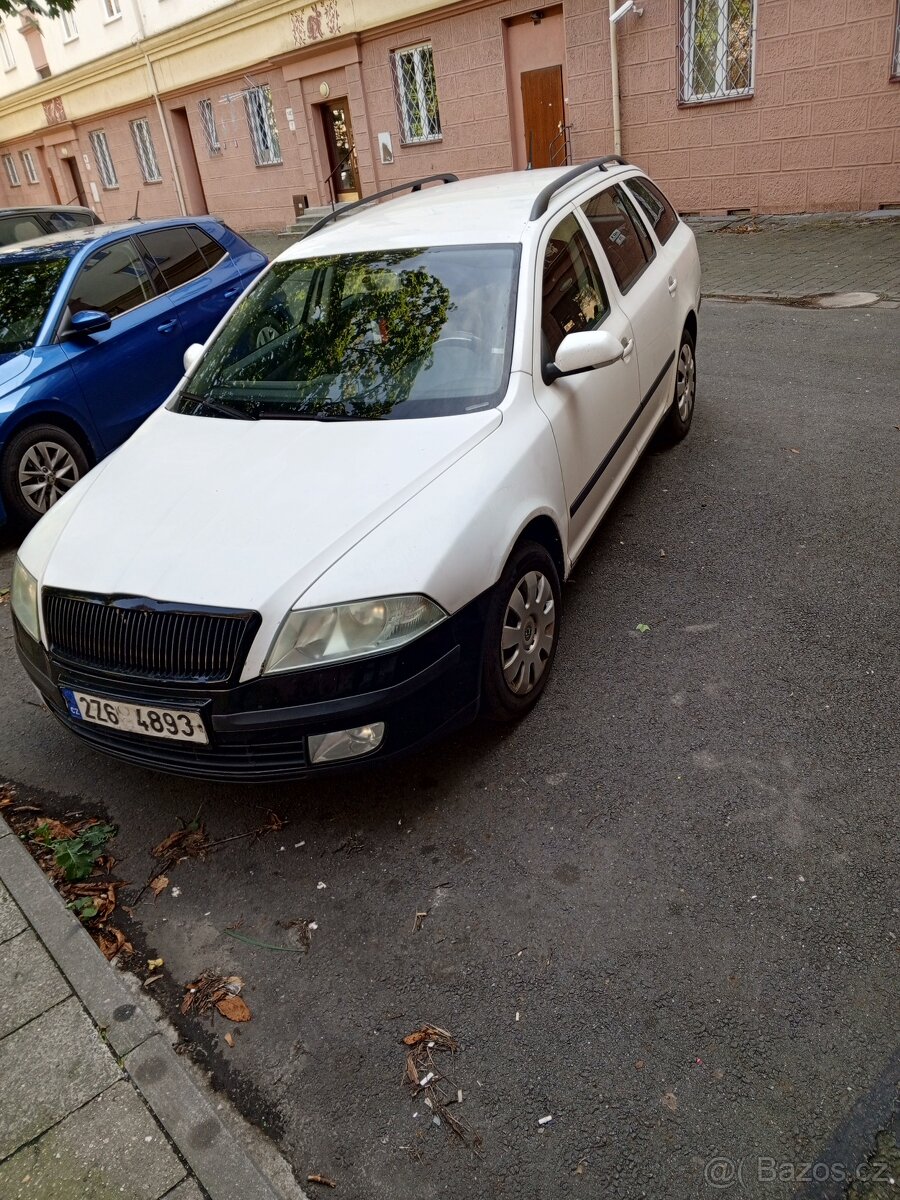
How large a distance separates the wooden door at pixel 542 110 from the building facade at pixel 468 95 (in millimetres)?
32

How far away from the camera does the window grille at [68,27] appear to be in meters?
24.5

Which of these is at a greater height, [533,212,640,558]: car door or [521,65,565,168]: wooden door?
[521,65,565,168]: wooden door

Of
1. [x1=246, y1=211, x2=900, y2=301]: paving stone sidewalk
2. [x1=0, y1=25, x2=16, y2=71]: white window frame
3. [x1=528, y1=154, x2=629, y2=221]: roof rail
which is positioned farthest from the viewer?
[x1=0, y1=25, x2=16, y2=71]: white window frame

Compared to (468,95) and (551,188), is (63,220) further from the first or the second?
→ (468,95)

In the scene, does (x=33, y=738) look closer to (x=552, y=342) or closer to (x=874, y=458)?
(x=552, y=342)

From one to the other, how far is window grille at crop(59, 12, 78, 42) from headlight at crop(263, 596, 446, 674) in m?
28.1

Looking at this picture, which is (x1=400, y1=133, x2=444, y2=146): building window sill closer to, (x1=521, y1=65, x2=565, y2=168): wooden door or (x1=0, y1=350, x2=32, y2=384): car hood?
(x1=521, y1=65, x2=565, y2=168): wooden door

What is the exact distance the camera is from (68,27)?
2481 cm

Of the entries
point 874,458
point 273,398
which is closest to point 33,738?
point 273,398

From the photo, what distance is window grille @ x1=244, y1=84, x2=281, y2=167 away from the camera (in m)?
19.8

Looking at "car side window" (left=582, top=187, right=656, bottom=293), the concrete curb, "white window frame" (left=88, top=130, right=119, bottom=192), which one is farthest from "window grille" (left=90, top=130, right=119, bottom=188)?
the concrete curb

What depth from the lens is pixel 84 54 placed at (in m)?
24.5

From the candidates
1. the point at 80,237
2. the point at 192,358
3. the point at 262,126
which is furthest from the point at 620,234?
the point at 262,126

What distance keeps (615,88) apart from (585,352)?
12.5 meters
